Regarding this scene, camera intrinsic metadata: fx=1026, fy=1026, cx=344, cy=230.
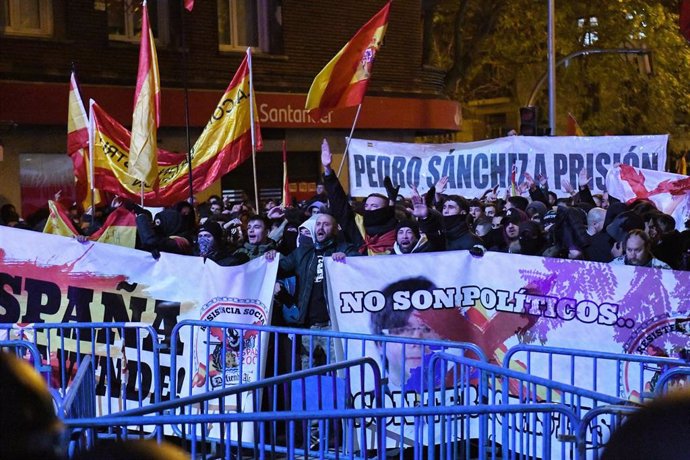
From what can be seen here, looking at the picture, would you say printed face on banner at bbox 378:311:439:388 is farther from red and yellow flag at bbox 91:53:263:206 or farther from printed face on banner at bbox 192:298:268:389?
red and yellow flag at bbox 91:53:263:206

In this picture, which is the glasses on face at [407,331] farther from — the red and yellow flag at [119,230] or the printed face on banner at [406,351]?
the red and yellow flag at [119,230]

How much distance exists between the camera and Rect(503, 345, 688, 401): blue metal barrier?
5742 millimetres

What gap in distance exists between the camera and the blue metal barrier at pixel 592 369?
18.8ft

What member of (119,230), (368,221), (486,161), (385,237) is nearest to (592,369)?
(385,237)

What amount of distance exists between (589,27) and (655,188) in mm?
17182

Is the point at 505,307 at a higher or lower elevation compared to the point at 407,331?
higher

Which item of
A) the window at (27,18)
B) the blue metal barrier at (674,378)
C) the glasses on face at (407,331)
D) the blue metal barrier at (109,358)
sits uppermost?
the window at (27,18)

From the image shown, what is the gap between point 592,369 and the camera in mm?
6324

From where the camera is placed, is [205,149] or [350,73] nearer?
[350,73]

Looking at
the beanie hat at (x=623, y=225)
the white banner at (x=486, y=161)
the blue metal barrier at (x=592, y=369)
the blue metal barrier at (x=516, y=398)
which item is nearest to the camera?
the blue metal barrier at (x=516, y=398)

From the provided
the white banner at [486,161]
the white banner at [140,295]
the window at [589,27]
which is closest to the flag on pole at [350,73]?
the white banner at [486,161]

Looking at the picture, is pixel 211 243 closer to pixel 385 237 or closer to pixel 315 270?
pixel 315 270

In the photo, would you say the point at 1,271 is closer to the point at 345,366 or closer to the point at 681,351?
the point at 345,366

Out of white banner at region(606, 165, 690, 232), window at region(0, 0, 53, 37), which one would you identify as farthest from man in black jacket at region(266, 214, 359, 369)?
window at region(0, 0, 53, 37)
